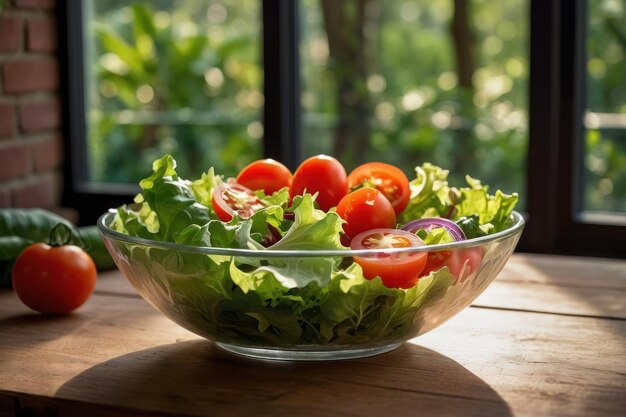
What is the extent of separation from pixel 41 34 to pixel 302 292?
143cm

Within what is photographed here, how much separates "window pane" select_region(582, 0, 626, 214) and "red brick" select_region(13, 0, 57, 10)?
1.18 m

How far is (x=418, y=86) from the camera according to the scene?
2490 mm

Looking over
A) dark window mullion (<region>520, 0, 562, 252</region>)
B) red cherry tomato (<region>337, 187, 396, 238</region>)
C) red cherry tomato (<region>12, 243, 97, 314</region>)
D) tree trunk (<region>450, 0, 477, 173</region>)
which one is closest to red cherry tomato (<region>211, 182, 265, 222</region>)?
red cherry tomato (<region>337, 187, 396, 238</region>)

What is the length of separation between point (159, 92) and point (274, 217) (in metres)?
1.68

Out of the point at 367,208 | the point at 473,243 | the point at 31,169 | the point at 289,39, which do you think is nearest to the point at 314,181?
the point at 367,208

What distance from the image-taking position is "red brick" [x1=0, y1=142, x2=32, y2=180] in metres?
2.04

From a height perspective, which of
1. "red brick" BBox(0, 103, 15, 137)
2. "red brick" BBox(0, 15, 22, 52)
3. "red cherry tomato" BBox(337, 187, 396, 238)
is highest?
"red brick" BBox(0, 15, 22, 52)

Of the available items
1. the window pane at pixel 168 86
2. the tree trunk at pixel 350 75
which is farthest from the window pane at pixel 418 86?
the window pane at pixel 168 86

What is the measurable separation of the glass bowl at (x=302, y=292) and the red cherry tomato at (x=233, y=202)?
132 mm

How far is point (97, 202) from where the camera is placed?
229 cm

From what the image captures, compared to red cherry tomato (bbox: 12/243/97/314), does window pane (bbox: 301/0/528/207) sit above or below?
above

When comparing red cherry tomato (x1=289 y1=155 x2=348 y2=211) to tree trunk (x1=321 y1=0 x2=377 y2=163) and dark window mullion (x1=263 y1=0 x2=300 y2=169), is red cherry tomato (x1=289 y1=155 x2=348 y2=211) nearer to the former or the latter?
dark window mullion (x1=263 y1=0 x2=300 y2=169)

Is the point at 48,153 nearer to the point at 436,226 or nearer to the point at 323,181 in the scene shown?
the point at 323,181

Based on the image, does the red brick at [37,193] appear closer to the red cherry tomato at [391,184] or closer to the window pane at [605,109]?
the red cherry tomato at [391,184]
